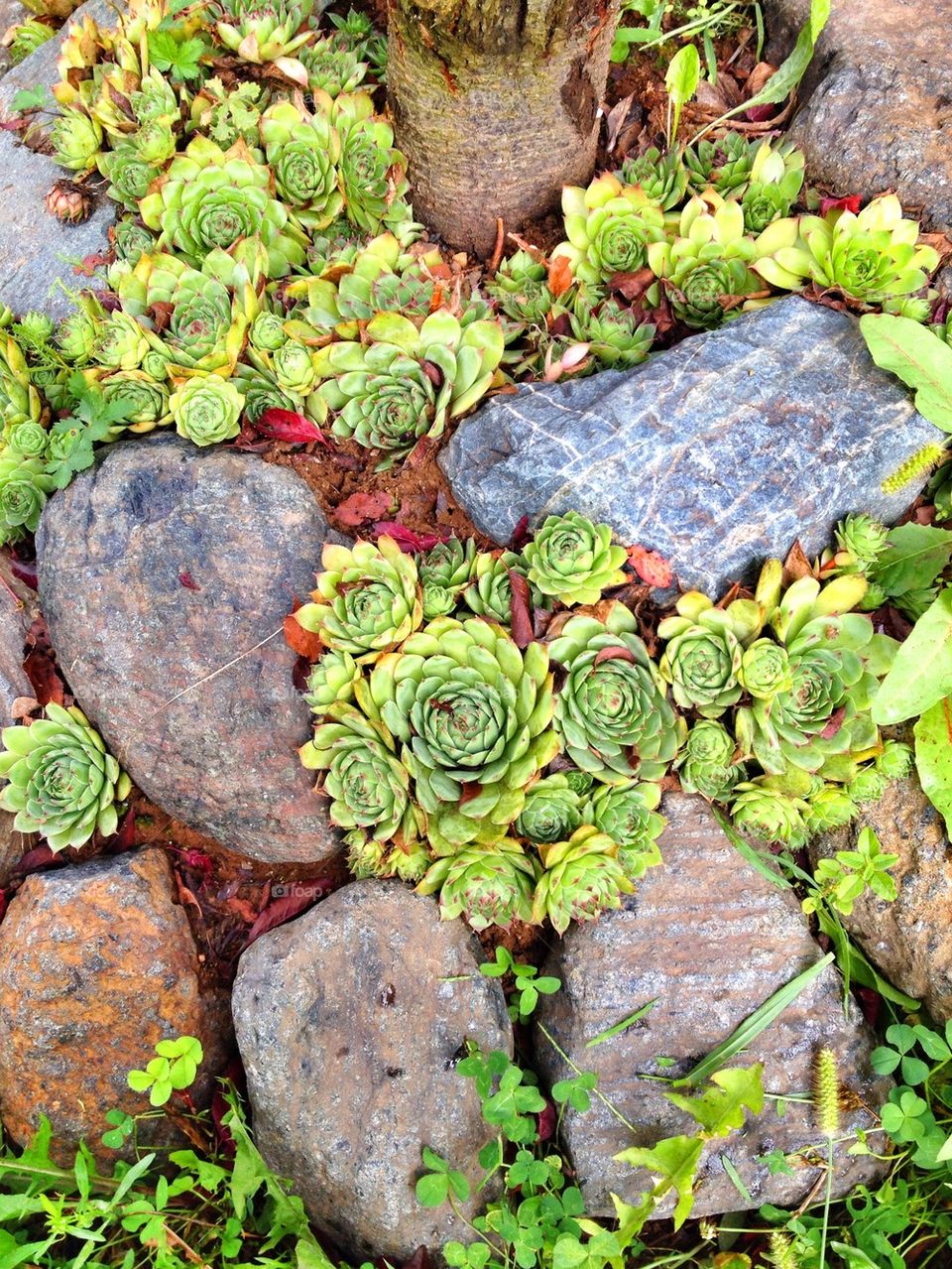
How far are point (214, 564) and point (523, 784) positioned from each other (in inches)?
44.2

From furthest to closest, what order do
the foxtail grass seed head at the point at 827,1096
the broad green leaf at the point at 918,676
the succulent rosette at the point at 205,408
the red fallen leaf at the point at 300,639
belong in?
the succulent rosette at the point at 205,408
the red fallen leaf at the point at 300,639
the foxtail grass seed head at the point at 827,1096
the broad green leaf at the point at 918,676

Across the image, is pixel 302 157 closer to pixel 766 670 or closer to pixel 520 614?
pixel 520 614

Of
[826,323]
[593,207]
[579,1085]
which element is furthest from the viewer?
[593,207]

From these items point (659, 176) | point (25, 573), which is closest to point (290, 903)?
point (25, 573)

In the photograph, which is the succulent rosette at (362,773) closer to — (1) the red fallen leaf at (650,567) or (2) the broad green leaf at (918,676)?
(1) the red fallen leaf at (650,567)

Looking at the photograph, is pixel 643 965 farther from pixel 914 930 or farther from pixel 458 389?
pixel 458 389

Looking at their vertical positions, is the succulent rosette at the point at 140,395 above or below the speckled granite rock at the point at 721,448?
above

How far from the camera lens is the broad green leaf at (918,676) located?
2551 mm

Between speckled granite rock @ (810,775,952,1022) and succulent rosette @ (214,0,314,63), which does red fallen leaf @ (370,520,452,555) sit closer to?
speckled granite rock @ (810,775,952,1022)

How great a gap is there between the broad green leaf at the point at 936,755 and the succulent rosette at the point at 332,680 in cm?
162

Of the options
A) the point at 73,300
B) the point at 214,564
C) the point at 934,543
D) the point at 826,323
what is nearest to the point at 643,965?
the point at 934,543

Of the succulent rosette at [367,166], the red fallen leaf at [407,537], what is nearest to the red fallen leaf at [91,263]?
the succulent rosette at [367,166]

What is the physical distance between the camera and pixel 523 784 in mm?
2660

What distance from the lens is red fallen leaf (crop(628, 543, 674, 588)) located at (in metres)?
2.70
